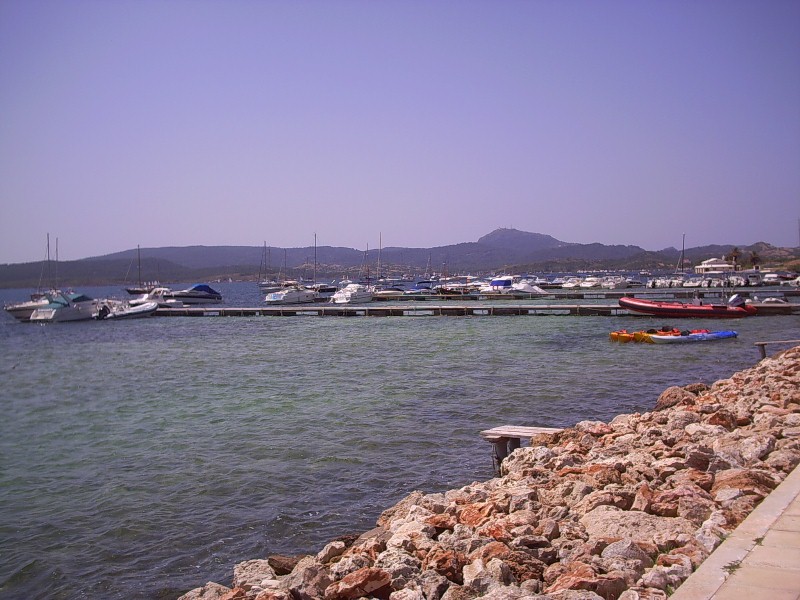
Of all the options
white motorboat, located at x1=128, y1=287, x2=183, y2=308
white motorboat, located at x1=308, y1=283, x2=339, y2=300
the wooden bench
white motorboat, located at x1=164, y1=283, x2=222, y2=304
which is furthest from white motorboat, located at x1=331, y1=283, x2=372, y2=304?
the wooden bench

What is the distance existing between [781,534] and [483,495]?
3.46m

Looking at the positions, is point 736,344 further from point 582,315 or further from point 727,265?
point 727,265

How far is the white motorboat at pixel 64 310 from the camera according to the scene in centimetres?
5888

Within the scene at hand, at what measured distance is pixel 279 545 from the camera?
8.50m

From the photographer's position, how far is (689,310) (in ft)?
134

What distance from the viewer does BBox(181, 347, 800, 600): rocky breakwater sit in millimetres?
5164

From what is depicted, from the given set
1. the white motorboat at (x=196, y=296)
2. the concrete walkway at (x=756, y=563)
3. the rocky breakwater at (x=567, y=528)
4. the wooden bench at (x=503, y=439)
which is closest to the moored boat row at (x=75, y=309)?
the white motorboat at (x=196, y=296)

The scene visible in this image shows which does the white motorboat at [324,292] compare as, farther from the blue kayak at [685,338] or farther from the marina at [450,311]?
the blue kayak at [685,338]

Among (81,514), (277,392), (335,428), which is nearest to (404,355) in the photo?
(277,392)

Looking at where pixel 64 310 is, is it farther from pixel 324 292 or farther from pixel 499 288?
pixel 499 288

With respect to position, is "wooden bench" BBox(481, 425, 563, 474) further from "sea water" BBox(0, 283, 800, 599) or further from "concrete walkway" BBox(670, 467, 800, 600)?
"concrete walkway" BBox(670, 467, 800, 600)

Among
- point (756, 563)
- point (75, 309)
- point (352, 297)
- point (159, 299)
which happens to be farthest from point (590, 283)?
point (756, 563)

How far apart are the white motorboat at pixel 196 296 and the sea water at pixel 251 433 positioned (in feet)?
144

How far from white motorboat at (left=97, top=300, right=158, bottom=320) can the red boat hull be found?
3980 centimetres
